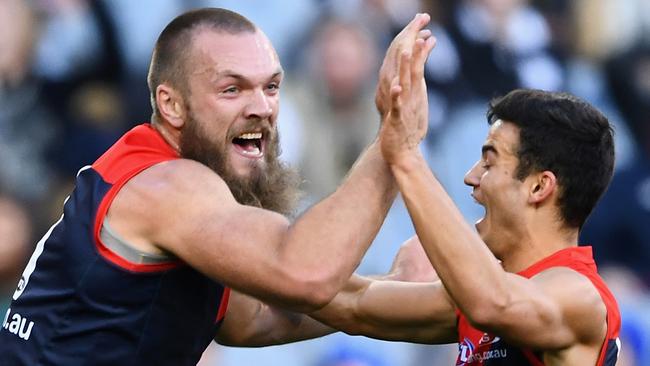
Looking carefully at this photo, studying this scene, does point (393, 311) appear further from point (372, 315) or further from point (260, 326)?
point (260, 326)

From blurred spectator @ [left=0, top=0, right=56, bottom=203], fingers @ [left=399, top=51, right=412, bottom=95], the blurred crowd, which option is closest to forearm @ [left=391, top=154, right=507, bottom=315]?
fingers @ [left=399, top=51, right=412, bottom=95]

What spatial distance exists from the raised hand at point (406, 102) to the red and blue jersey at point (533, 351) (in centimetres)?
92

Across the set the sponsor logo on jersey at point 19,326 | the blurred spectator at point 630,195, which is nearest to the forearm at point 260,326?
the sponsor logo on jersey at point 19,326

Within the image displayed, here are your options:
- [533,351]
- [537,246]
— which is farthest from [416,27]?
[533,351]

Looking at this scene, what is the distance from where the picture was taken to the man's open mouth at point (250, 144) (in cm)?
491

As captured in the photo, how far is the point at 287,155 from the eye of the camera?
29.0 feet

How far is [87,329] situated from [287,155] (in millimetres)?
4380

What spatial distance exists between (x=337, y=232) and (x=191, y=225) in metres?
0.49

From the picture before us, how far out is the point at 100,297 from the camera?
4531 millimetres

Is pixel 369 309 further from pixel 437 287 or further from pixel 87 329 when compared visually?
pixel 87 329

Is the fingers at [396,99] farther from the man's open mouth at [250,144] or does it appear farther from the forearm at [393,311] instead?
the forearm at [393,311]

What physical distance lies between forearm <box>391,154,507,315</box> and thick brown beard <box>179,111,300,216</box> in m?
0.66

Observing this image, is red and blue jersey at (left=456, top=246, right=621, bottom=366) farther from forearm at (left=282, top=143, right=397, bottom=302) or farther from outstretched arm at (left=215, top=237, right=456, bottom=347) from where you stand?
forearm at (left=282, top=143, right=397, bottom=302)

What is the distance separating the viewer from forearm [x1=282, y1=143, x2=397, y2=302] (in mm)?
4277
